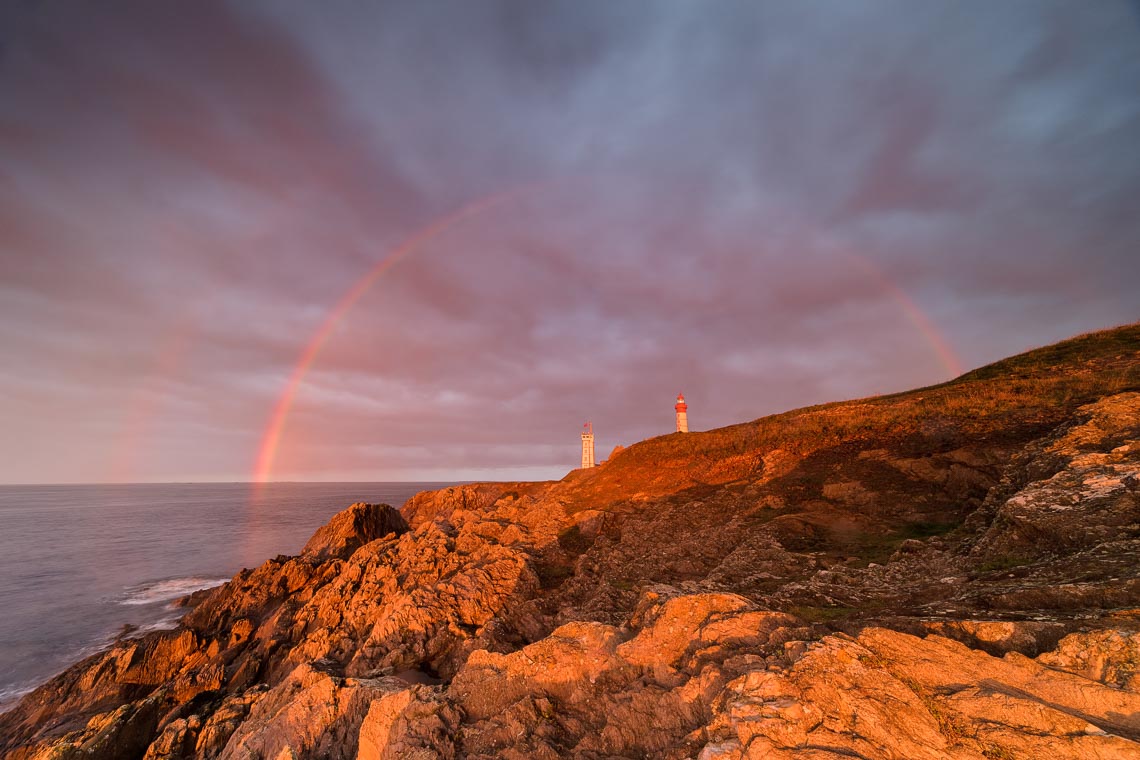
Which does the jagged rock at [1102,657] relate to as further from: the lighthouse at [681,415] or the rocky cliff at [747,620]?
the lighthouse at [681,415]

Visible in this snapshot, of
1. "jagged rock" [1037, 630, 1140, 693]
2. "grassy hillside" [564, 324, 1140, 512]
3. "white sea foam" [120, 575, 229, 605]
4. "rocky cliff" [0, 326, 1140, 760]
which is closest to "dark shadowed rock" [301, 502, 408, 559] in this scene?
"rocky cliff" [0, 326, 1140, 760]

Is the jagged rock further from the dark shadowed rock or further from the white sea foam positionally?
the white sea foam

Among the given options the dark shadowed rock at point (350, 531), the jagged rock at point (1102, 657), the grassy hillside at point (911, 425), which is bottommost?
the dark shadowed rock at point (350, 531)

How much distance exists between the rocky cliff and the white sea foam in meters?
17.4

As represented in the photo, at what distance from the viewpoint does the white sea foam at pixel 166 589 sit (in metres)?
42.6

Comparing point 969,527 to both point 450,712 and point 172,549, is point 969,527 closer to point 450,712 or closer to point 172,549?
point 450,712

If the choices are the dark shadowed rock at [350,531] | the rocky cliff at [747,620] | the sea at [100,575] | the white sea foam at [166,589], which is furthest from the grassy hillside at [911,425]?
the white sea foam at [166,589]

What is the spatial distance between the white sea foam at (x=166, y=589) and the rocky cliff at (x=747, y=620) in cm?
1740

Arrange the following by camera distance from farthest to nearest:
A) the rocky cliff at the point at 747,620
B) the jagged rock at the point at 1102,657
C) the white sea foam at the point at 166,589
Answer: the white sea foam at the point at 166,589 < the rocky cliff at the point at 747,620 < the jagged rock at the point at 1102,657

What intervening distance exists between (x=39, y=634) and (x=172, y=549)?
37135 mm

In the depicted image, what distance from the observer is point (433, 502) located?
5753cm

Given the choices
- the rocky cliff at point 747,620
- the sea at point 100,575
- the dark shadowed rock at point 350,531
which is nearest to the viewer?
the rocky cliff at point 747,620

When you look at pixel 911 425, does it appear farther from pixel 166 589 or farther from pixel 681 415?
pixel 166 589

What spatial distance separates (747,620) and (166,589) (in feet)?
191
